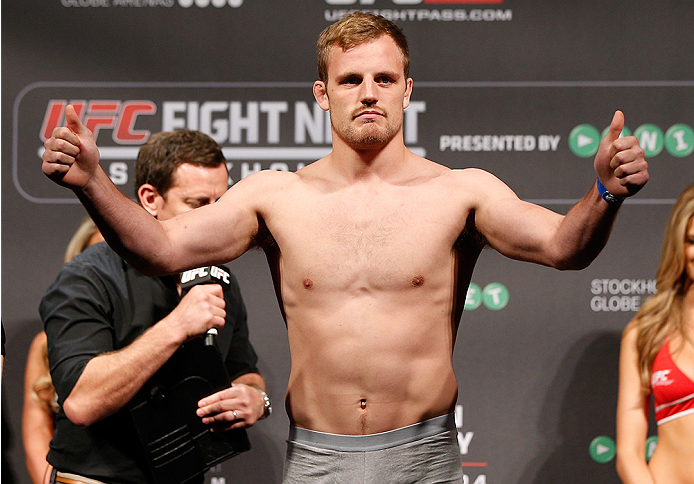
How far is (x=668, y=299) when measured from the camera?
9.39 ft

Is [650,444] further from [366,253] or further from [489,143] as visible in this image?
[366,253]

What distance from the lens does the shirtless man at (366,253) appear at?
1729 mm

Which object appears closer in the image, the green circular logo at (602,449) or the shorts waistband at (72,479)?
the shorts waistband at (72,479)

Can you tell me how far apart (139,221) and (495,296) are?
1.87 metres

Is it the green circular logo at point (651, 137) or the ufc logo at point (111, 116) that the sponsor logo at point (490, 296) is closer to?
the green circular logo at point (651, 137)

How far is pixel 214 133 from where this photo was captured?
10.6 ft

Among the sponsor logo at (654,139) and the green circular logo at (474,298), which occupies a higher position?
the sponsor logo at (654,139)

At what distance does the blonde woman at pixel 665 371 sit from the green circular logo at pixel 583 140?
17.4 inches

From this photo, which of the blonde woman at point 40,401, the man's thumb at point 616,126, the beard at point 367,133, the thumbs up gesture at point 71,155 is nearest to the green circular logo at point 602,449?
the beard at point 367,133

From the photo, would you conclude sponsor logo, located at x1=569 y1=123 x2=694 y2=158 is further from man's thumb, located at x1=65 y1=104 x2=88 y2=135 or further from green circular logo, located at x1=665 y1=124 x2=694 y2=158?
man's thumb, located at x1=65 y1=104 x2=88 y2=135

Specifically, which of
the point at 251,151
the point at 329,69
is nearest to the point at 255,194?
the point at 329,69

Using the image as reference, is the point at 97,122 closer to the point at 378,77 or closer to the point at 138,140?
the point at 138,140

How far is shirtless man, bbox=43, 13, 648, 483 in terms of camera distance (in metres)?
1.73

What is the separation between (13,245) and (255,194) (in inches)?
68.5
